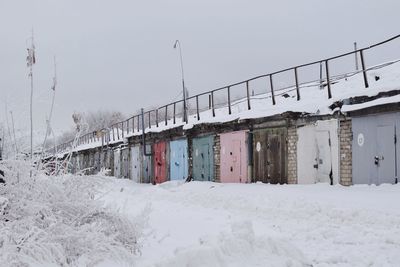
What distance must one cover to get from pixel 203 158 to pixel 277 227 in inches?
451

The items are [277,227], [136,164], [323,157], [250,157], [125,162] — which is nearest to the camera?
[277,227]

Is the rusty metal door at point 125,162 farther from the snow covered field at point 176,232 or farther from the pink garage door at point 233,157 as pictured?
the snow covered field at point 176,232

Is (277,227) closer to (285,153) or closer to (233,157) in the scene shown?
(285,153)

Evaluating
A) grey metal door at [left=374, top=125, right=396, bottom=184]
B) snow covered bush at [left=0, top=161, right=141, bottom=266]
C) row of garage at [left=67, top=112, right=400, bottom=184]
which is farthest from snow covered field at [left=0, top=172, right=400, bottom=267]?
row of garage at [left=67, top=112, right=400, bottom=184]

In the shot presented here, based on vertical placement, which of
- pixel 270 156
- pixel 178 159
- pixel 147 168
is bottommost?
pixel 147 168

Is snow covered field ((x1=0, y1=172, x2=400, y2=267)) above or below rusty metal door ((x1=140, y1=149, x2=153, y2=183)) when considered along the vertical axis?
below

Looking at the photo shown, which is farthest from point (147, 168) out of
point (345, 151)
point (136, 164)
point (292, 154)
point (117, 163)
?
point (345, 151)

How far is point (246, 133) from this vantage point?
18.7 m

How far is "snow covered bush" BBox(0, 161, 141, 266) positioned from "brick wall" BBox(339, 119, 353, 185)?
9383 mm

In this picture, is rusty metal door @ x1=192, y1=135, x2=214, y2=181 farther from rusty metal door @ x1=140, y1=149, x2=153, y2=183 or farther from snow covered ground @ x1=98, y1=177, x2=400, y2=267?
rusty metal door @ x1=140, y1=149, x2=153, y2=183

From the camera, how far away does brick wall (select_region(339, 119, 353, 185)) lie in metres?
14.2

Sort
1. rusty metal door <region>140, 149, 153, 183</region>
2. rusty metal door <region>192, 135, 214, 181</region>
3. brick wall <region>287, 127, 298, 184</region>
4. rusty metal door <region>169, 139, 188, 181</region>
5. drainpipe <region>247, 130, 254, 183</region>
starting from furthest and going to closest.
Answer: rusty metal door <region>140, 149, 153, 183</region> < rusty metal door <region>169, 139, 188, 181</region> < rusty metal door <region>192, 135, 214, 181</region> < drainpipe <region>247, 130, 254, 183</region> < brick wall <region>287, 127, 298, 184</region>

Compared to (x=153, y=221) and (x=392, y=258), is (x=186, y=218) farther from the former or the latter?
(x=392, y=258)

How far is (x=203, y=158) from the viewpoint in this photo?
21.7 meters
